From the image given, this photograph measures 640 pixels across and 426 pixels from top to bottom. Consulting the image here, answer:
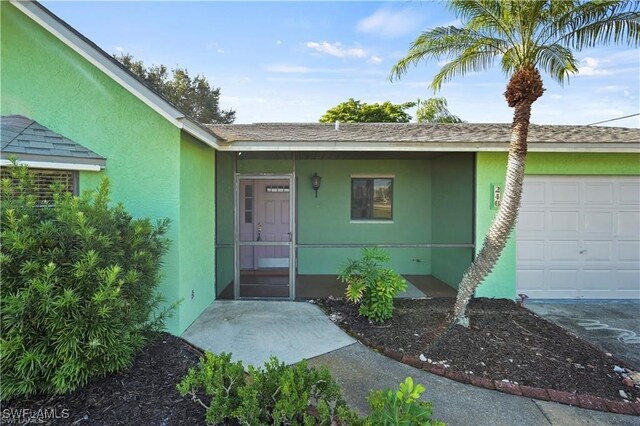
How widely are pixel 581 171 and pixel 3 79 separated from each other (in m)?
10.0

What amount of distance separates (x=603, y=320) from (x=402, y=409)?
5.51 metres

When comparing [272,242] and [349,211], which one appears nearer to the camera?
[272,242]

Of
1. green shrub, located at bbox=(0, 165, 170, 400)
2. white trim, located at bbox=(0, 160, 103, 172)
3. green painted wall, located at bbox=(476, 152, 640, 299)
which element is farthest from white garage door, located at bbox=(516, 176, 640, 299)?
white trim, located at bbox=(0, 160, 103, 172)

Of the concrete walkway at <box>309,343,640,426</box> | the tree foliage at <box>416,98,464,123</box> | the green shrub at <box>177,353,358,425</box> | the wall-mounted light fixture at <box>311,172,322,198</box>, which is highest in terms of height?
the tree foliage at <box>416,98,464,123</box>

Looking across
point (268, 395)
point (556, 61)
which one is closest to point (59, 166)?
point (268, 395)

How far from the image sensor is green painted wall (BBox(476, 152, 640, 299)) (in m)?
6.38

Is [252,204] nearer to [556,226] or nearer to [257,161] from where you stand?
[257,161]

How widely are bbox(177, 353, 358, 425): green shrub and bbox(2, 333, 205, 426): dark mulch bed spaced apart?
0.24 metres

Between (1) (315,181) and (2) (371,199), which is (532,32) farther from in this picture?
(1) (315,181)

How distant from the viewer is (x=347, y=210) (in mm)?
8789

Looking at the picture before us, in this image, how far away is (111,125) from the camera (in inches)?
187

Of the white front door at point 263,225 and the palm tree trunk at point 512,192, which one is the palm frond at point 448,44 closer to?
the palm tree trunk at point 512,192

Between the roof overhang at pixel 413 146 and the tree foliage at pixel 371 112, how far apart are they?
24030mm

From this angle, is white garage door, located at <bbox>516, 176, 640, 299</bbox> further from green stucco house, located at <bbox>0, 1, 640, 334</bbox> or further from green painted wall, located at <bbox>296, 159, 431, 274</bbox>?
green painted wall, located at <bbox>296, 159, 431, 274</bbox>
